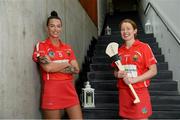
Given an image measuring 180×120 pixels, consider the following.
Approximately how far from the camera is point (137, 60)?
2.16 meters

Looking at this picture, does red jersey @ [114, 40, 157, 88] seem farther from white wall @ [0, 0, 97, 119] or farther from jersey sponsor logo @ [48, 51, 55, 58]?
white wall @ [0, 0, 97, 119]

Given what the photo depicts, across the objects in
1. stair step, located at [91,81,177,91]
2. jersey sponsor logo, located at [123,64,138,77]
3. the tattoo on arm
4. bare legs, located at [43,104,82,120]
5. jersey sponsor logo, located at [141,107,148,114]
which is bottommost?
bare legs, located at [43,104,82,120]

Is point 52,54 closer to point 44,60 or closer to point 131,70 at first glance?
point 44,60

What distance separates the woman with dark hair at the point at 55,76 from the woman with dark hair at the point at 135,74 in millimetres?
436

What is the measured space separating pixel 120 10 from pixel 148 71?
9.89m

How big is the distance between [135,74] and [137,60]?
0.37 feet

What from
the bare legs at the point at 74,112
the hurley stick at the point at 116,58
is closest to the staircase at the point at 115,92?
the bare legs at the point at 74,112

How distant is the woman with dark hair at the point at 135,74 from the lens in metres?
2.12

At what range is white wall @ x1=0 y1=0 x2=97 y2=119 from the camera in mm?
1817

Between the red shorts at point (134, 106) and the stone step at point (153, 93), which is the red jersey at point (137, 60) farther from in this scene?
the stone step at point (153, 93)

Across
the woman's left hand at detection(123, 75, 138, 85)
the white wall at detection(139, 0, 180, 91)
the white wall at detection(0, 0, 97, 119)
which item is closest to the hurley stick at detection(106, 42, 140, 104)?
the woman's left hand at detection(123, 75, 138, 85)

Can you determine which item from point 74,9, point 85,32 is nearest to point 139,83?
point 74,9

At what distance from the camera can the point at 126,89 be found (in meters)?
2.19

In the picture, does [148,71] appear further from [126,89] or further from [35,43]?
[35,43]
